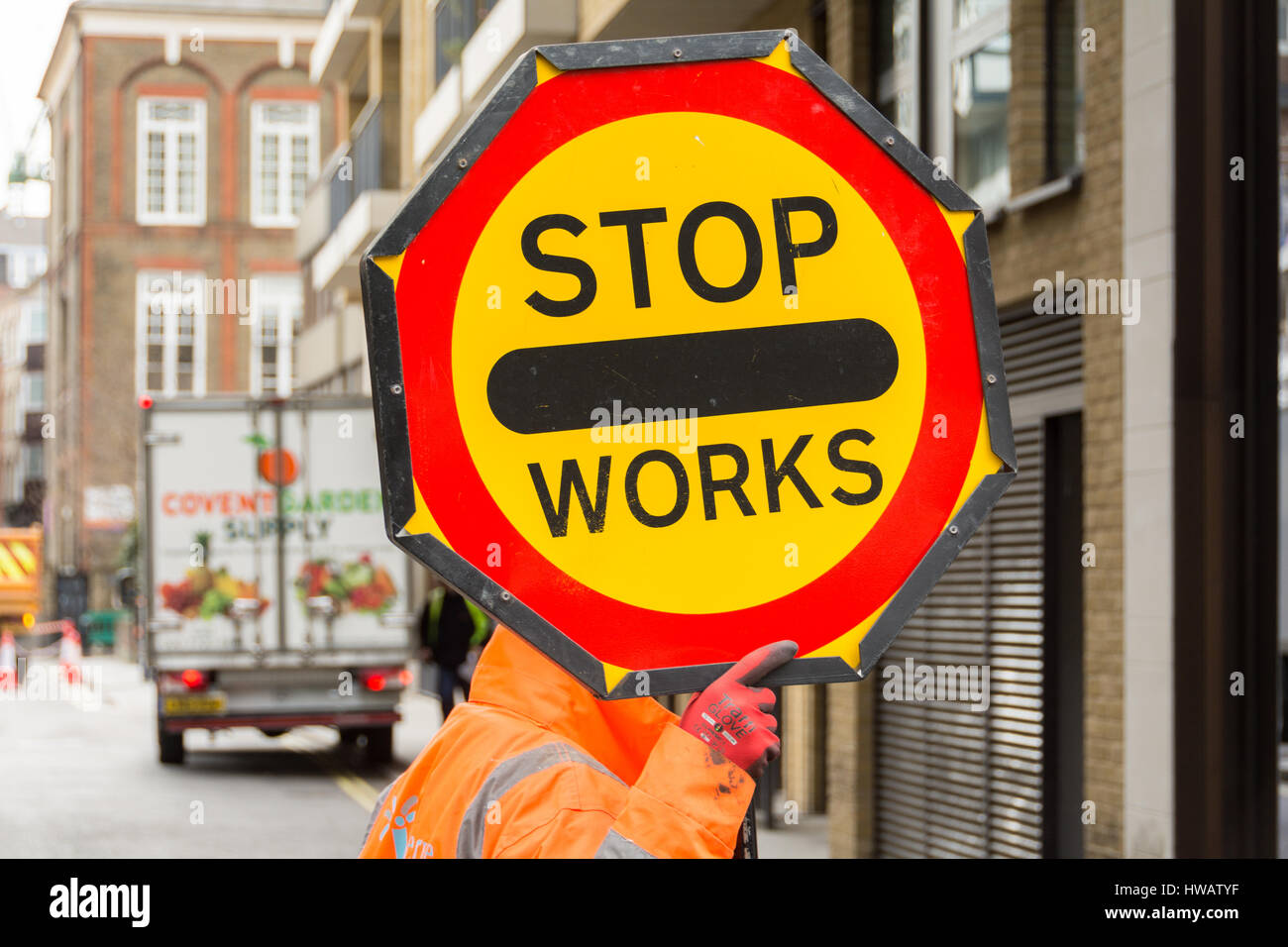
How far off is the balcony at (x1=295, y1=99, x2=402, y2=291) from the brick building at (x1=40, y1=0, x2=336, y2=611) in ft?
70.8

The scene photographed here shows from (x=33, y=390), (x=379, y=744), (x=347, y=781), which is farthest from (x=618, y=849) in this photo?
(x=33, y=390)

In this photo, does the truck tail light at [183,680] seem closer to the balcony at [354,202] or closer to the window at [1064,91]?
the window at [1064,91]

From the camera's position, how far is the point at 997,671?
8.74 meters

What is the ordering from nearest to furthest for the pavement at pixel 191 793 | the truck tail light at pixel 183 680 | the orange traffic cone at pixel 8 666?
1. the pavement at pixel 191 793
2. the truck tail light at pixel 183 680
3. the orange traffic cone at pixel 8 666

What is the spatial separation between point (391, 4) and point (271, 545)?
1520cm

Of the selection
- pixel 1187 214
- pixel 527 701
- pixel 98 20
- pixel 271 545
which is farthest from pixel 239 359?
pixel 527 701

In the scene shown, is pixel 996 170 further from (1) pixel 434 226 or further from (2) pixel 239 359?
(2) pixel 239 359

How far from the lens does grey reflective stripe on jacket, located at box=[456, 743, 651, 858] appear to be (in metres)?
1.59

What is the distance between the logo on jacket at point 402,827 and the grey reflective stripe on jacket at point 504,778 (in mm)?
81

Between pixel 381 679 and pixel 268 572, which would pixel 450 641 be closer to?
pixel 381 679

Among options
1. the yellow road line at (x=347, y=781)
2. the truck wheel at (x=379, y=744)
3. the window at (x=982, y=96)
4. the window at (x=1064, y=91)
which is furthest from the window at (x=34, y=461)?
the window at (x=1064, y=91)

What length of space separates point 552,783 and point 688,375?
0.41 m

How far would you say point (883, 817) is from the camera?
10016mm

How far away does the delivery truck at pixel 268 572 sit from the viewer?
15.5m
